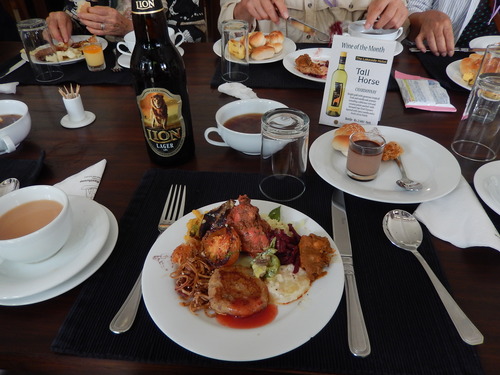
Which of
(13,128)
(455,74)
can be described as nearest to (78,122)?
(13,128)

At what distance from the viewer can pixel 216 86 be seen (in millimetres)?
1277

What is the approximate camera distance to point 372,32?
4.48 ft

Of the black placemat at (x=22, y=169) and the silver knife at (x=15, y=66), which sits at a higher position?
the silver knife at (x=15, y=66)

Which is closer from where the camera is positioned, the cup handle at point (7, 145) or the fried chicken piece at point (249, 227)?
the fried chicken piece at point (249, 227)

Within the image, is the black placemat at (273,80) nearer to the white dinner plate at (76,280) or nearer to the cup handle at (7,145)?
the cup handle at (7,145)

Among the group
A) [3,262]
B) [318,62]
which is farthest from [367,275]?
[318,62]

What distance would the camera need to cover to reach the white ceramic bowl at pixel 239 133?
2.89 feet

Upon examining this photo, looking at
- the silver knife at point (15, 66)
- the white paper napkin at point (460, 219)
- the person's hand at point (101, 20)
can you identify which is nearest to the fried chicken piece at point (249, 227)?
the white paper napkin at point (460, 219)

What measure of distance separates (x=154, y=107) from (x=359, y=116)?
1.89ft

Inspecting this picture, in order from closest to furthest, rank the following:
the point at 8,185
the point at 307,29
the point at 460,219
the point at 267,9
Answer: the point at 460,219 < the point at 8,185 < the point at 267,9 < the point at 307,29

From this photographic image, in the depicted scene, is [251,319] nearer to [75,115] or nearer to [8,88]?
[75,115]

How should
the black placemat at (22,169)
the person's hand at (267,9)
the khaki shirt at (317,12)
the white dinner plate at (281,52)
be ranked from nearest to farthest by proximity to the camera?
the black placemat at (22,169)
the white dinner plate at (281,52)
the person's hand at (267,9)
the khaki shirt at (317,12)

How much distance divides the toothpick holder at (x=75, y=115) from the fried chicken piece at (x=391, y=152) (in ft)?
2.80

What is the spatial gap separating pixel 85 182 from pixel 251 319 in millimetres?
538
